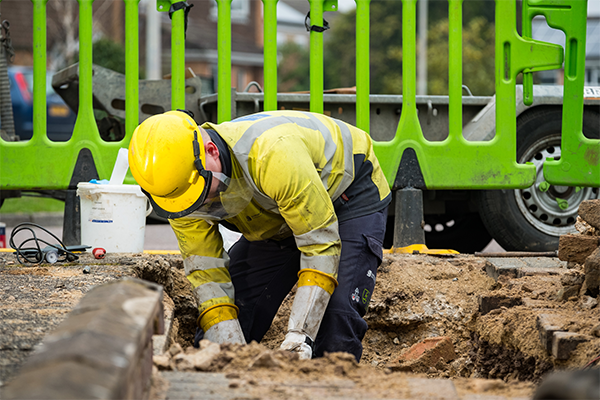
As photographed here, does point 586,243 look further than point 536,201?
No

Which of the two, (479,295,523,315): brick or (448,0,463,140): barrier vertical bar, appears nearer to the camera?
(479,295,523,315): brick

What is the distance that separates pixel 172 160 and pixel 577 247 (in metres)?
2.39

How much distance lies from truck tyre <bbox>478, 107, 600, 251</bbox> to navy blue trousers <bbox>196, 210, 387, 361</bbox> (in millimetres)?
2078

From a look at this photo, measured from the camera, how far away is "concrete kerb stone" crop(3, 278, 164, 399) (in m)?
1.44

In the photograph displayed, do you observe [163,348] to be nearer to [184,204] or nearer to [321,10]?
[184,204]

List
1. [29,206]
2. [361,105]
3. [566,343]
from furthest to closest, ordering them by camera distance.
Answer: [29,206], [361,105], [566,343]

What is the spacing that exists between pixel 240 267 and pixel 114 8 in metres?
24.3

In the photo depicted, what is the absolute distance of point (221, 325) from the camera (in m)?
3.30

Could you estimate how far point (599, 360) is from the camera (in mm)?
2520

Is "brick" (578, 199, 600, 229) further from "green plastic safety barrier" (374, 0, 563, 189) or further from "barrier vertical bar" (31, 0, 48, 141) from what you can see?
"barrier vertical bar" (31, 0, 48, 141)

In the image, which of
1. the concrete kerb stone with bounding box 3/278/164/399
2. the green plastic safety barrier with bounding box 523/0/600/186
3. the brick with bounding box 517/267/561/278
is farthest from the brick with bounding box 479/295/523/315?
the concrete kerb stone with bounding box 3/278/164/399

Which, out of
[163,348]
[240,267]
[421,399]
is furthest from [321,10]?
[421,399]

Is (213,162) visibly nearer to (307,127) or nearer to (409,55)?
(307,127)

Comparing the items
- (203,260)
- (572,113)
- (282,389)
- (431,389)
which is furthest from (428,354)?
(572,113)
